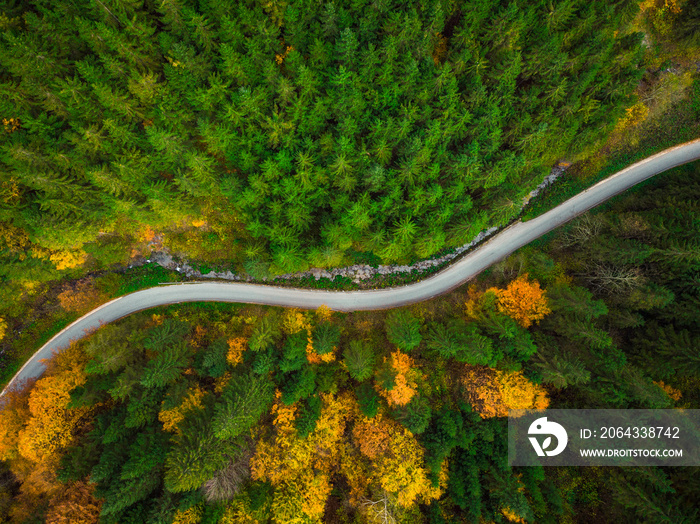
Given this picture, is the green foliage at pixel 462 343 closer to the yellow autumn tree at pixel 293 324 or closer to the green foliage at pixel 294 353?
the green foliage at pixel 294 353

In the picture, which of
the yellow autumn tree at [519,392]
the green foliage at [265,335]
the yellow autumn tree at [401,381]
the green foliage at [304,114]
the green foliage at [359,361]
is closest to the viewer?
the green foliage at [304,114]

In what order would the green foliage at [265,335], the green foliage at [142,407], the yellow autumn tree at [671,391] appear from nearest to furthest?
the green foliage at [142,407] < the yellow autumn tree at [671,391] < the green foliage at [265,335]

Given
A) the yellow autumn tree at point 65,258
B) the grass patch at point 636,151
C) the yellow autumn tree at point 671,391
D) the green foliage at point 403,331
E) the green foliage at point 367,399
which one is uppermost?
the grass patch at point 636,151

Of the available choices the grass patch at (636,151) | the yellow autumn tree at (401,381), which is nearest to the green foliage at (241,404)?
the yellow autumn tree at (401,381)

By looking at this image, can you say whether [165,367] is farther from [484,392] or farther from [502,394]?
[502,394]

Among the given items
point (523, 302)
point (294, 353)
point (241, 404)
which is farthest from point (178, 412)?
point (523, 302)

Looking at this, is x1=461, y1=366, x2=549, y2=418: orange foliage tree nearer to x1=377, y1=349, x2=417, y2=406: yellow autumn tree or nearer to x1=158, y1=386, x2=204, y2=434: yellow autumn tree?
x1=377, y1=349, x2=417, y2=406: yellow autumn tree

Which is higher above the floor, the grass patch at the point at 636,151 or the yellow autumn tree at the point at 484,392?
the grass patch at the point at 636,151
